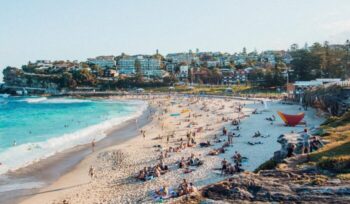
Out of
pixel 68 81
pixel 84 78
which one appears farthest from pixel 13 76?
pixel 84 78

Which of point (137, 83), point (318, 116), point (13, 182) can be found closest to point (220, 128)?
point (318, 116)

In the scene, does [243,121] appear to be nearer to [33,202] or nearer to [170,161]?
[170,161]

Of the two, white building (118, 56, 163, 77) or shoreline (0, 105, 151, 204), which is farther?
white building (118, 56, 163, 77)

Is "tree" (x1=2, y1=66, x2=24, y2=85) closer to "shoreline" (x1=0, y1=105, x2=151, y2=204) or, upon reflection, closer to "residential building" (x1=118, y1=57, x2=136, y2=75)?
"residential building" (x1=118, y1=57, x2=136, y2=75)

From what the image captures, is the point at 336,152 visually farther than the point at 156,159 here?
No

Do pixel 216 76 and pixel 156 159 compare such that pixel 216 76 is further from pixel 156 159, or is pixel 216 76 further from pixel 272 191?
pixel 272 191

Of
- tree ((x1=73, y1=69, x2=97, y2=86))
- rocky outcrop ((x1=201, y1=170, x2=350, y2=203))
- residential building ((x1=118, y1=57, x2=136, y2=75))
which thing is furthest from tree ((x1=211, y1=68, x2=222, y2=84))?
rocky outcrop ((x1=201, y1=170, x2=350, y2=203))

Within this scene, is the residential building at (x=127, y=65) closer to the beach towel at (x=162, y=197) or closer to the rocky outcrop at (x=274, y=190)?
the beach towel at (x=162, y=197)
